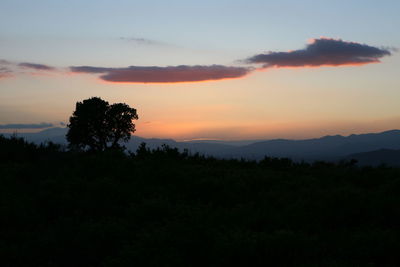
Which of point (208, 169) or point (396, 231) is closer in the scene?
point (396, 231)

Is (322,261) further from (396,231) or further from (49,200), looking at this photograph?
(49,200)

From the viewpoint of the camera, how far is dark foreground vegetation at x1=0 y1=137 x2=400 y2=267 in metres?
8.57

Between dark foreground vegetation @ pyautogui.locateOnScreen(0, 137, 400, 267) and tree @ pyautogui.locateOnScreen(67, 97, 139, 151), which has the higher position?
tree @ pyautogui.locateOnScreen(67, 97, 139, 151)

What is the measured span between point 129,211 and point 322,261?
5658 millimetres

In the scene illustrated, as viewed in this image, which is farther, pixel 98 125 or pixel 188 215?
pixel 98 125

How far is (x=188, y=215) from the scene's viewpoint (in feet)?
36.8

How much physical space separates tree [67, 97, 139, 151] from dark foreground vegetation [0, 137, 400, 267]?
27.7 metres

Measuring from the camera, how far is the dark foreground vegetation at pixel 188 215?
8570 millimetres

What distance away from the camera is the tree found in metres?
46.2

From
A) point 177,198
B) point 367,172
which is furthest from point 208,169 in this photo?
point 367,172

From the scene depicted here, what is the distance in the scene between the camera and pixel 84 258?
345 inches

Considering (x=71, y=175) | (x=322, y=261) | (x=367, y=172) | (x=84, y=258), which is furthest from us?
(x=367, y=172)

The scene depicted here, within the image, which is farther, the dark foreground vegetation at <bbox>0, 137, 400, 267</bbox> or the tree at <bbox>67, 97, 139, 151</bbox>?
the tree at <bbox>67, 97, 139, 151</bbox>

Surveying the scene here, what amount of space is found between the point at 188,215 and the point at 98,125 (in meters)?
37.5
